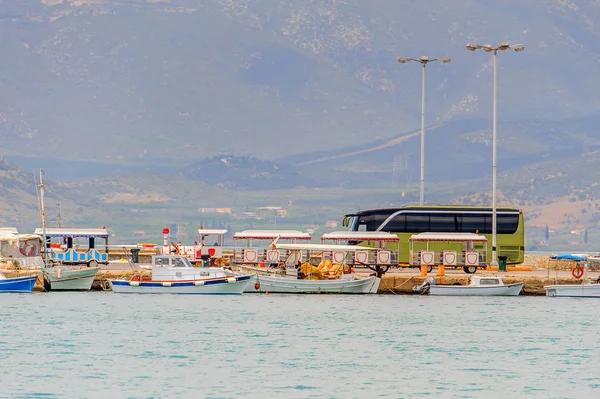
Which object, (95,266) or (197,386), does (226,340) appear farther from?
(95,266)

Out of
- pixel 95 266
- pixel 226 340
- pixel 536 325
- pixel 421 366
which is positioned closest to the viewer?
pixel 421 366

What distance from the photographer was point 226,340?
6706cm

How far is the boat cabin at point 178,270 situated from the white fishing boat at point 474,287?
12317 mm

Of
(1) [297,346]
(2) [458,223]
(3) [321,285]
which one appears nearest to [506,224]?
(2) [458,223]

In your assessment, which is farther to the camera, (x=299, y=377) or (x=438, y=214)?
(x=438, y=214)

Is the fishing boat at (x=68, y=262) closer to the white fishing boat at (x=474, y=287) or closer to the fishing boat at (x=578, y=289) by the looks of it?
the white fishing boat at (x=474, y=287)

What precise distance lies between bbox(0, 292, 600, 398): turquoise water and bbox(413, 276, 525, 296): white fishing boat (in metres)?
0.79

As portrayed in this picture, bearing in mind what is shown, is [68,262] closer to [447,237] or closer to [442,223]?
[447,237]

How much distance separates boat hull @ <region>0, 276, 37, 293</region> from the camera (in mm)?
92750

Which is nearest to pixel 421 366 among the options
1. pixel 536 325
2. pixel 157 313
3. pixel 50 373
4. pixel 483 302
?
pixel 50 373

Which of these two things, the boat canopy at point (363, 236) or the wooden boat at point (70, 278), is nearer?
the wooden boat at point (70, 278)

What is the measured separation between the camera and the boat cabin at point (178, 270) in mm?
89688

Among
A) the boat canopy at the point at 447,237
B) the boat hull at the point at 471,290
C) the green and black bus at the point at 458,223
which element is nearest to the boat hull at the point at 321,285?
the boat hull at the point at 471,290

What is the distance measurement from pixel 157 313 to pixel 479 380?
30298 mm
